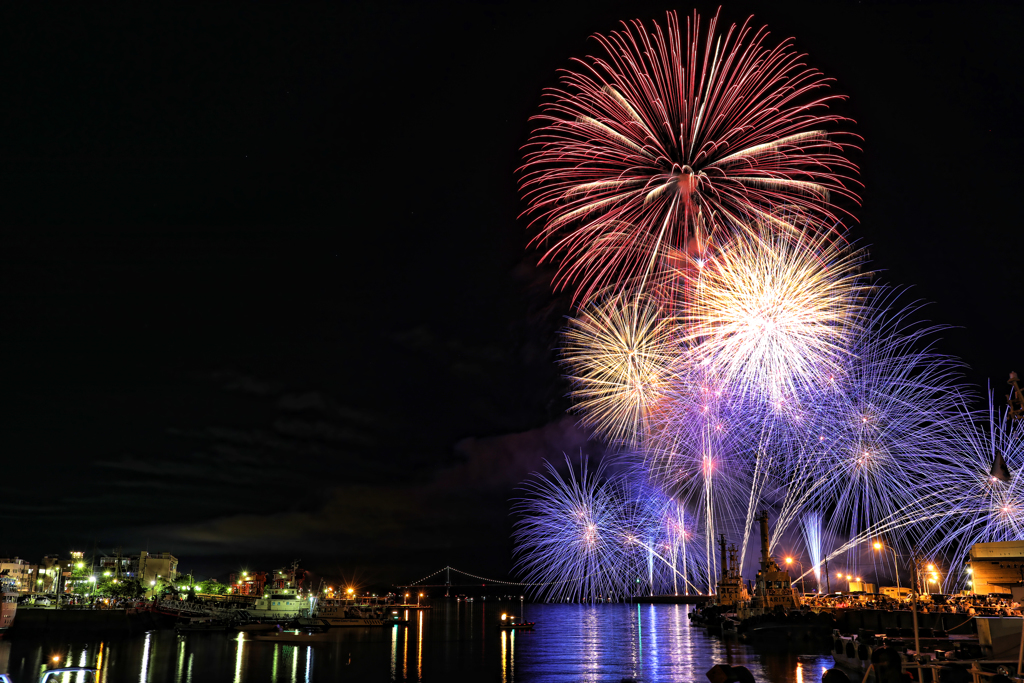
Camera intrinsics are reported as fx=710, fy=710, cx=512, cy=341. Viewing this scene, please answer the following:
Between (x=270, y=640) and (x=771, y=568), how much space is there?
195 ft

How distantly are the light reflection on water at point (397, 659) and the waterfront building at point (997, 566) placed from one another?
1529 cm

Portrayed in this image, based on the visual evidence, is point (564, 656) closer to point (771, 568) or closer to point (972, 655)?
point (771, 568)

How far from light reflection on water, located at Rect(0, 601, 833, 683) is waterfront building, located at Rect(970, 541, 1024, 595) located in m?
15.3

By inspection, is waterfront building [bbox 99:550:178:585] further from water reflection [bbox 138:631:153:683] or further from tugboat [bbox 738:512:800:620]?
tugboat [bbox 738:512:800:620]

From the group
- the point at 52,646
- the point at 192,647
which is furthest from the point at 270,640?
the point at 52,646

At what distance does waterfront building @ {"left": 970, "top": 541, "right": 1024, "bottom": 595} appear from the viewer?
55.5 m

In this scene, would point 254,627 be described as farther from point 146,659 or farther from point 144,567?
point 144,567

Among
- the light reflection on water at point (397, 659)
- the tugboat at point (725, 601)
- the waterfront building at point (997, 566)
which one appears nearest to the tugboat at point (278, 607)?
the light reflection on water at point (397, 659)

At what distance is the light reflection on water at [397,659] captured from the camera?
4794cm

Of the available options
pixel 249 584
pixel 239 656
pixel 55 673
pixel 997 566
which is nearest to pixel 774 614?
pixel 997 566

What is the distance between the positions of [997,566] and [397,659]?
4979 cm

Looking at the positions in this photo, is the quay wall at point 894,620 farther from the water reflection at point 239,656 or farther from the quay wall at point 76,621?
the quay wall at point 76,621

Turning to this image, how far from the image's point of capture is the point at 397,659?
61.4 metres

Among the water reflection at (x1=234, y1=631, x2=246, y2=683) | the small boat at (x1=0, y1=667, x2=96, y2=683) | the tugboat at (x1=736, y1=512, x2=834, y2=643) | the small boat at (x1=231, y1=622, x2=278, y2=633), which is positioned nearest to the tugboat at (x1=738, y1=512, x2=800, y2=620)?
the tugboat at (x1=736, y1=512, x2=834, y2=643)
